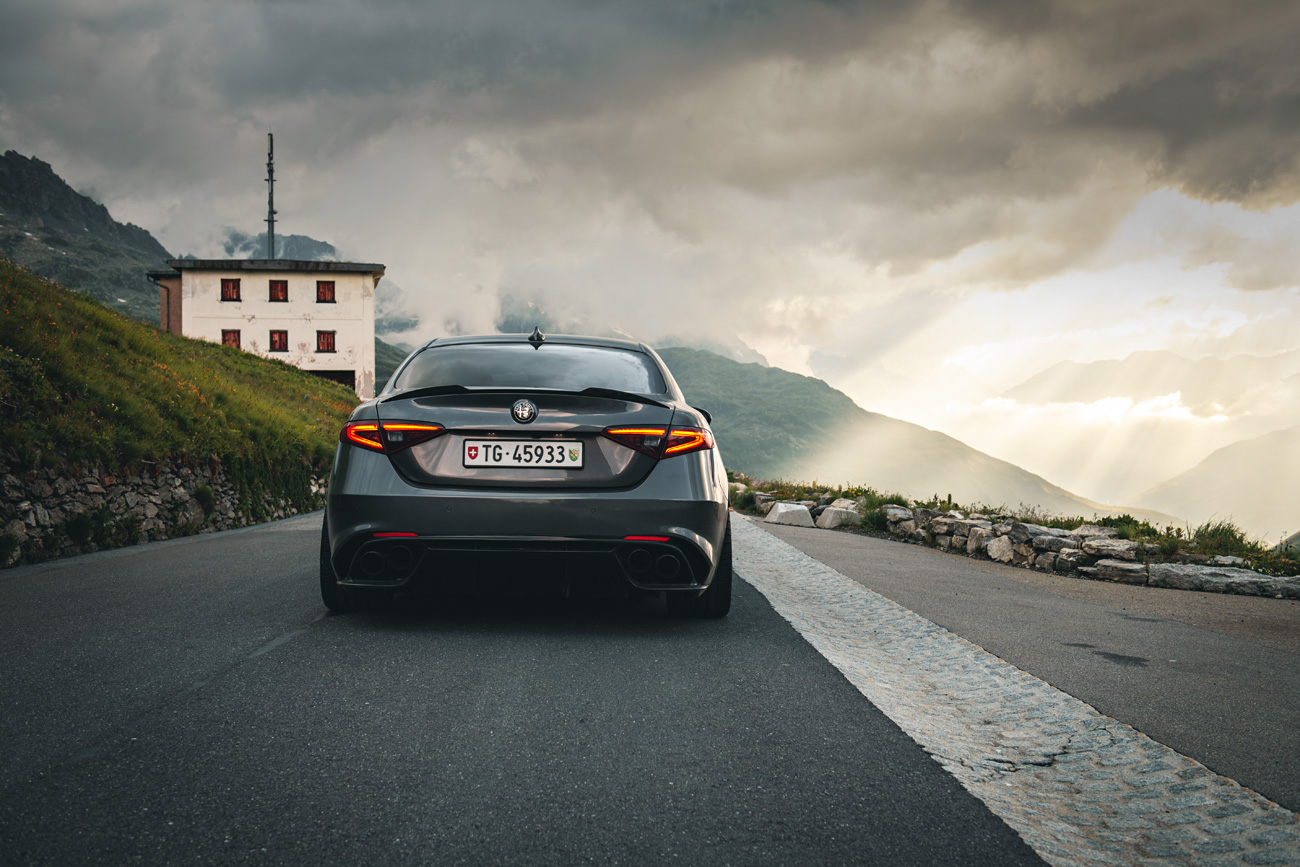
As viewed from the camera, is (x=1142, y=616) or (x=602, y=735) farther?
(x=1142, y=616)

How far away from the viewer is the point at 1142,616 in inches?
226

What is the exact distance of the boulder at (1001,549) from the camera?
9.05 meters

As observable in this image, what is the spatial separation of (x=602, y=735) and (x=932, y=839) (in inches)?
43.9

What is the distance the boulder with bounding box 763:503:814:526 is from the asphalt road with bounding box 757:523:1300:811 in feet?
16.7

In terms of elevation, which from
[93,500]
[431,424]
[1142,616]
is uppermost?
[431,424]

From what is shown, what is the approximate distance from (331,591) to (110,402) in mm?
6385

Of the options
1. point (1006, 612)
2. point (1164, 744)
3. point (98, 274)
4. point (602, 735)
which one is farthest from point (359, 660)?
point (98, 274)

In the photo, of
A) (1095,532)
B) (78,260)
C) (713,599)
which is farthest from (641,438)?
(78,260)

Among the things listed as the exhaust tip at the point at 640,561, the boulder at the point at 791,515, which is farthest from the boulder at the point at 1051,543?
the exhaust tip at the point at 640,561

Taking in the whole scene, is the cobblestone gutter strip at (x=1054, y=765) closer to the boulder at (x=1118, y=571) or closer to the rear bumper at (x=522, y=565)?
the rear bumper at (x=522, y=565)

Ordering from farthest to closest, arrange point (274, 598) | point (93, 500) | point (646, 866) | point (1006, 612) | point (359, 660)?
Answer: 1. point (93, 500)
2. point (1006, 612)
3. point (274, 598)
4. point (359, 660)
5. point (646, 866)

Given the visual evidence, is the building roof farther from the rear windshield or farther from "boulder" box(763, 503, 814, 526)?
the rear windshield

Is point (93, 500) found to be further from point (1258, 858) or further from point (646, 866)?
point (1258, 858)

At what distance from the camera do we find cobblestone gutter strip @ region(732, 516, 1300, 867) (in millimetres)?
2086
